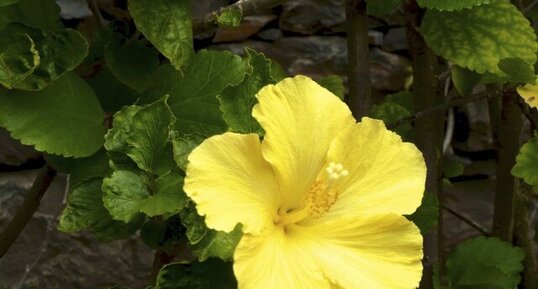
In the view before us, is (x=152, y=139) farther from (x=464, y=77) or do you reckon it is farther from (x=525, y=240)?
(x=525, y=240)

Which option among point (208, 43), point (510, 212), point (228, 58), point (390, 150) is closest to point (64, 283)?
point (208, 43)

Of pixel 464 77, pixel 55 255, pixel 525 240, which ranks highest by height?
pixel 464 77

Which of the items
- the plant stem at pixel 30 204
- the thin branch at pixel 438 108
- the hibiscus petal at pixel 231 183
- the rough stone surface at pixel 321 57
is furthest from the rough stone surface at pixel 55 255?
the hibiscus petal at pixel 231 183

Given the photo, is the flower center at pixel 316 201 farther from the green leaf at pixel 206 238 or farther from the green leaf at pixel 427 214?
the green leaf at pixel 427 214

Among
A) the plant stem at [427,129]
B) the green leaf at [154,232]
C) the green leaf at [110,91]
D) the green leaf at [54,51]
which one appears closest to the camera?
the green leaf at [154,232]

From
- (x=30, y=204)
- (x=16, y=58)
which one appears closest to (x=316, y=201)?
(x=16, y=58)
